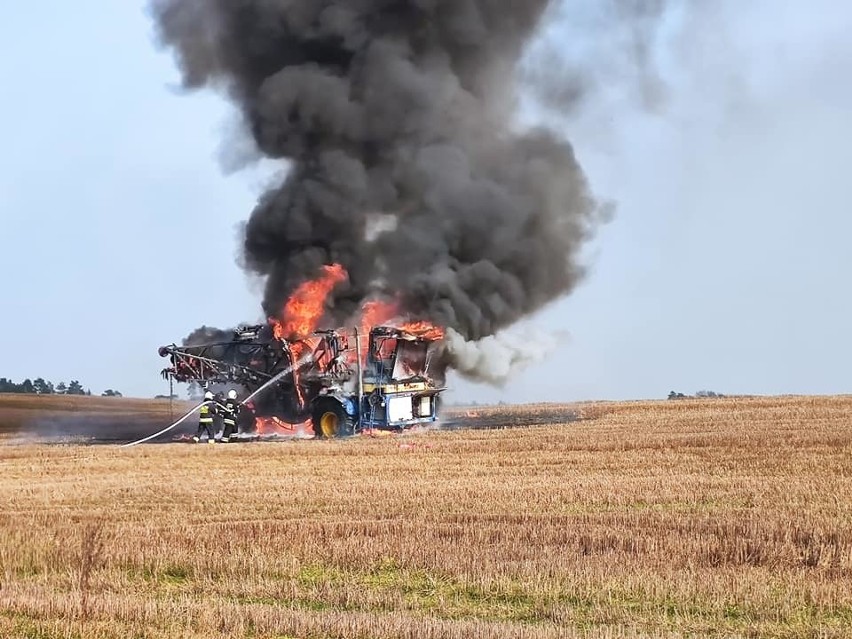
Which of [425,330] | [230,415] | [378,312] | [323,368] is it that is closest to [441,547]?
[230,415]

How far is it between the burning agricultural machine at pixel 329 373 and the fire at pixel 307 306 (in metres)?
0.42

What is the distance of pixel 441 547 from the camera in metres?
11.0

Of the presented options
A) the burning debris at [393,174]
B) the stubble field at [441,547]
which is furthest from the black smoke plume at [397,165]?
the stubble field at [441,547]

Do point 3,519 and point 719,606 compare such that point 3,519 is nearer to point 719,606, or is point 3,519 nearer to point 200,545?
point 200,545

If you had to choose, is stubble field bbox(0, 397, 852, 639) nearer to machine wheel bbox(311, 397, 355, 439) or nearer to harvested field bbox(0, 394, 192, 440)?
machine wheel bbox(311, 397, 355, 439)

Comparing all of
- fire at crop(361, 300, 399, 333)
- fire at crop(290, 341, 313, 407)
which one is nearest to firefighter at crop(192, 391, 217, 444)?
fire at crop(290, 341, 313, 407)

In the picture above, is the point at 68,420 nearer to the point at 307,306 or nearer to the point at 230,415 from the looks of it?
the point at 307,306

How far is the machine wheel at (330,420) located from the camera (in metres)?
30.6

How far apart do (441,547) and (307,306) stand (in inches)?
904

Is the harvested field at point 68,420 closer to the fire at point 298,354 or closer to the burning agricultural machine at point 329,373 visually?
the burning agricultural machine at point 329,373

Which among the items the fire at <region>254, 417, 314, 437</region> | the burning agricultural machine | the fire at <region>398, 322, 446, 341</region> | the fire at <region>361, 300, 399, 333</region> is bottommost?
the fire at <region>254, 417, 314, 437</region>

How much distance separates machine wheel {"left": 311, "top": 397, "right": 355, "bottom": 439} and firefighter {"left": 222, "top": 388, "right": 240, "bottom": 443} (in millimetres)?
2345

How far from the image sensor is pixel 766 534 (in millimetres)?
11445

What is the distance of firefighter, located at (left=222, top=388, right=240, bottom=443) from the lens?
29.9m
